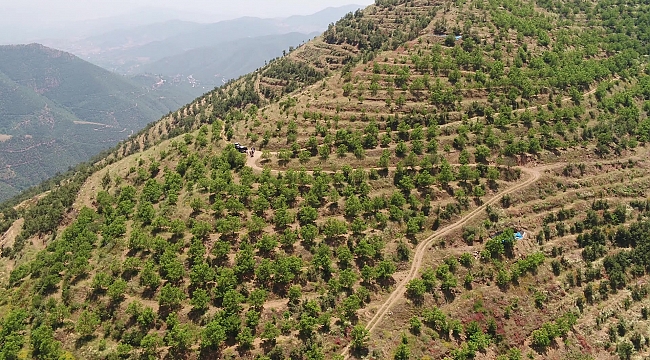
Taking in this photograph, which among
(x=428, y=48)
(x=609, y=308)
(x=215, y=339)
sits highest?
(x=428, y=48)

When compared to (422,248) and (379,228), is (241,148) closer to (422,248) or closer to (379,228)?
(379,228)

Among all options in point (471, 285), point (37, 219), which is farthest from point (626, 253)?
point (37, 219)

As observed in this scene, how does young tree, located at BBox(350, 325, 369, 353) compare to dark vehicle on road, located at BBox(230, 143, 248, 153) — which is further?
dark vehicle on road, located at BBox(230, 143, 248, 153)

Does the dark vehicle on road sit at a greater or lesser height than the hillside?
greater

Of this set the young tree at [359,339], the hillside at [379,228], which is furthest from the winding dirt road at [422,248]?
the young tree at [359,339]

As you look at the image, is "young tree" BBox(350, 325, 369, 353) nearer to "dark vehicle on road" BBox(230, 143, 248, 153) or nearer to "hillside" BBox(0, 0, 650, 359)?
"hillside" BBox(0, 0, 650, 359)

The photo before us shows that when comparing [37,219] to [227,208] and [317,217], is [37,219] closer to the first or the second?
[227,208]

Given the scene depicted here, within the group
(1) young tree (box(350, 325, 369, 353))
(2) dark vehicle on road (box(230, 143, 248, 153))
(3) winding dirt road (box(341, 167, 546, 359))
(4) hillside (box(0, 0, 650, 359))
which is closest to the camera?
(1) young tree (box(350, 325, 369, 353))

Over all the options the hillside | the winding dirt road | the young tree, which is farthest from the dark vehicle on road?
the young tree

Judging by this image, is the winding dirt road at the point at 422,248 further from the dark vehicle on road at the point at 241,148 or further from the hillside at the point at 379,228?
the dark vehicle on road at the point at 241,148
